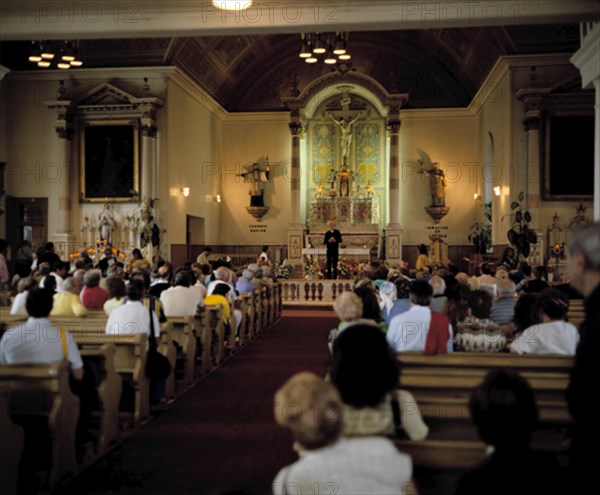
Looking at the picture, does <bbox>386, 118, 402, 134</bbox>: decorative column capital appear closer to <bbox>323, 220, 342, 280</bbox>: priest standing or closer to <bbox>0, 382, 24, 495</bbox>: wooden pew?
<bbox>323, 220, 342, 280</bbox>: priest standing

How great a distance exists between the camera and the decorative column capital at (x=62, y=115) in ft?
59.0

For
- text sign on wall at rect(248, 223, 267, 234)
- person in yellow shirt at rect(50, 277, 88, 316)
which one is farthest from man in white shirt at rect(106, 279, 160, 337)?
text sign on wall at rect(248, 223, 267, 234)

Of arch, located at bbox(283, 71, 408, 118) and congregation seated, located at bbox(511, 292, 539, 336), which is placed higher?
arch, located at bbox(283, 71, 408, 118)

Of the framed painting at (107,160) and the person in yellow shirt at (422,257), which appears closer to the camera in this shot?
the framed painting at (107,160)

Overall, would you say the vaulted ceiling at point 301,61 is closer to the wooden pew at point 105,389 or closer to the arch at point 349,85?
the arch at point 349,85

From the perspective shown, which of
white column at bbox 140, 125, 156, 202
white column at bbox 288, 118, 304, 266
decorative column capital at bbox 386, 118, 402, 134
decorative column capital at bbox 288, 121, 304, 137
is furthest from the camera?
decorative column capital at bbox 288, 121, 304, 137

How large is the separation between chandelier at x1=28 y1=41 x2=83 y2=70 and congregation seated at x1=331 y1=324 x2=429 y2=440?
1309 cm

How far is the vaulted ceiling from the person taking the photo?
17859mm

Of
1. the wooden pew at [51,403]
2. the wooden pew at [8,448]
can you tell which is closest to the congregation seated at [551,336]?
the wooden pew at [51,403]

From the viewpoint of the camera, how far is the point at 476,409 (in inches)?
91.4

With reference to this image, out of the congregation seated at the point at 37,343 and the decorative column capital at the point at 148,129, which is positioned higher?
the decorative column capital at the point at 148,129

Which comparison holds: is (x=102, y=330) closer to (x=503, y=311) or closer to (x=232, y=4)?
(x=503, y=311)

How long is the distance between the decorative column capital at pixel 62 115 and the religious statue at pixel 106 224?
218 cm

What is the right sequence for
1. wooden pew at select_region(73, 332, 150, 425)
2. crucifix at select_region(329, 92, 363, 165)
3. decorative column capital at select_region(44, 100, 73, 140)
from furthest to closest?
crucifix at select_region(329, 92, 363, 165) < decorative column capital at select_region(44, 100, 73, 140) < wooden pew at select_region(73, 332, 150, 425)
